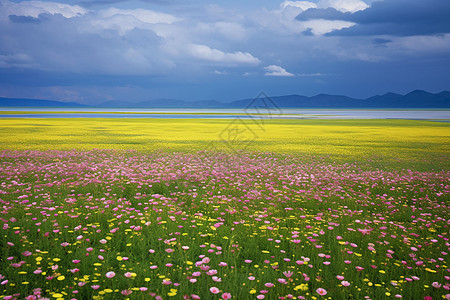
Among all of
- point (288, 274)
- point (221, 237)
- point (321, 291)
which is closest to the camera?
point (321, 291)

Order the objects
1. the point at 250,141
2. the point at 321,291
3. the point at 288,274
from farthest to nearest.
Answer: the point at 250,141 < the point at 288,274 < the point at 321,291

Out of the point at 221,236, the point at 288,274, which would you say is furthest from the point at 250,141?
the point at 288,274

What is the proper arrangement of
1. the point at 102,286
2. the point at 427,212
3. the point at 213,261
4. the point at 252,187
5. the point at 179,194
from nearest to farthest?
the point at 102,286, the point at 213,261, the point at 427,212, the point at 179,194, the point at 252,187

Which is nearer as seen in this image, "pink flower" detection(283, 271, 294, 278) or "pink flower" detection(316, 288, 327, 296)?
"pink flower" detection(316, 288, 327, 296)

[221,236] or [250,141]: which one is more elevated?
[250,141]

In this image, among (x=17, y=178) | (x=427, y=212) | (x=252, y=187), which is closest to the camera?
(x=427, y=212)

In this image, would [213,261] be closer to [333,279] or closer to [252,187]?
[333,279]

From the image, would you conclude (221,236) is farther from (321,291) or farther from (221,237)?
(321,291)

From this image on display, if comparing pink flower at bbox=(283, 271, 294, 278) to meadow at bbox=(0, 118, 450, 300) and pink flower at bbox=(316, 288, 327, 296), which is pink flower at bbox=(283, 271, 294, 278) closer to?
meadow at bbox=(0, 118, 450, 300)

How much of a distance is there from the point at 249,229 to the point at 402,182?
7.00 meters

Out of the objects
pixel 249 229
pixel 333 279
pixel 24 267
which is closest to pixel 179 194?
pixel 249 229

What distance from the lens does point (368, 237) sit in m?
5.89

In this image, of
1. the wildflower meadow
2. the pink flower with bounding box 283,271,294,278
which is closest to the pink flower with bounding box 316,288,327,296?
the wildflower meadow

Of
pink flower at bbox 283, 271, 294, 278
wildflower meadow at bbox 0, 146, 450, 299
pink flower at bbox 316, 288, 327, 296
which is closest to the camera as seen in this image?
pink flower at bbox 316, 288, 327, 296
